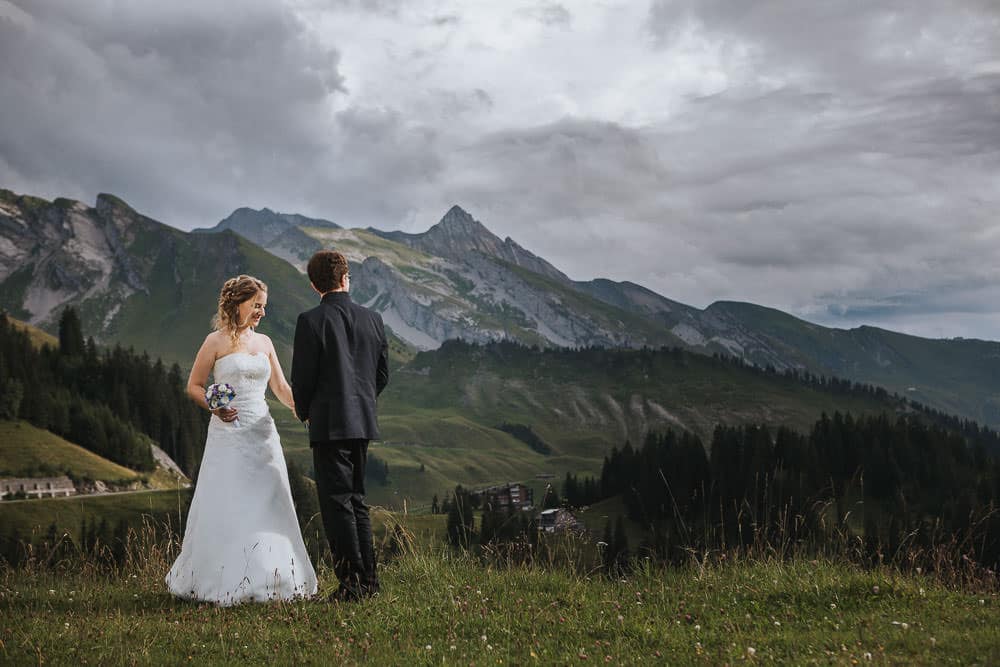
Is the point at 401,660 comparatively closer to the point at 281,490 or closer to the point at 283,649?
the point at 283,649

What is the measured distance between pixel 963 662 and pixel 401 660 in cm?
Answer: 530

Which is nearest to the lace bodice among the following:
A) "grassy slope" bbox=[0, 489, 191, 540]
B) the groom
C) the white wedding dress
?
the white wedding dress

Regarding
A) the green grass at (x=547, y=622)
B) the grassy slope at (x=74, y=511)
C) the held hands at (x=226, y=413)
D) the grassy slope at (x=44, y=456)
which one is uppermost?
the held hands at (x=226, y=413)

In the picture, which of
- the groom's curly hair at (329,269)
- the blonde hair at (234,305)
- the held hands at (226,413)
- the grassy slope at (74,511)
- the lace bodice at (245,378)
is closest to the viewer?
the groom's curly hair at (329,269)

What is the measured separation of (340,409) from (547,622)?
3771 mm

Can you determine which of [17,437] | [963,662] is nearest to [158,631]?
[963,662]

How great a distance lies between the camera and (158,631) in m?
8.45

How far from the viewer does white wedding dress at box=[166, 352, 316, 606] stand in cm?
1020

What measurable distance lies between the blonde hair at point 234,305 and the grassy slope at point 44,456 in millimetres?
153441

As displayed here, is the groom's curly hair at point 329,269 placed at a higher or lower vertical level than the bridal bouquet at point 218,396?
higher

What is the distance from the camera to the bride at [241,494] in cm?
1023

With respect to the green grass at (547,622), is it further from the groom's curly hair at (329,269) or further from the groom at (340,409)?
Answer: the groom's curly hair at (329,269)

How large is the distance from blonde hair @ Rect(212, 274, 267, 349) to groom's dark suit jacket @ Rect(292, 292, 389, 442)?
5.17 ft

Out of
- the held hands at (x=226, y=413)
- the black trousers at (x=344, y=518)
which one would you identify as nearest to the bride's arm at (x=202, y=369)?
the held hands at (x=226, y=413)
